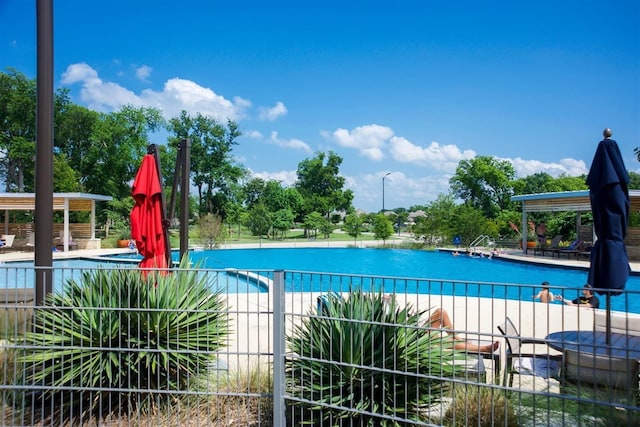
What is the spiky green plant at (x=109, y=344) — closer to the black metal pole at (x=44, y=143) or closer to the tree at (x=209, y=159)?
the black metal pole at (x=44, y=143)

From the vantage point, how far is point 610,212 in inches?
192

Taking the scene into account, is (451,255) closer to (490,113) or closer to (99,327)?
(99,327)

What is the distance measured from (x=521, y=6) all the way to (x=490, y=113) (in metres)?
11.8

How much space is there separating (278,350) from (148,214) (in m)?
3.11

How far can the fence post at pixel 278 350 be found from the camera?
3.25 m

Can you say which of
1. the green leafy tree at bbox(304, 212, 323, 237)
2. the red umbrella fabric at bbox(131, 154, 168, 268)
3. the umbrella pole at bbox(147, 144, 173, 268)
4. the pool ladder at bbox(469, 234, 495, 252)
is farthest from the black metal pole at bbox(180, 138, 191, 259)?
the green leafy tree at bbox(304, 212, 323, 237)

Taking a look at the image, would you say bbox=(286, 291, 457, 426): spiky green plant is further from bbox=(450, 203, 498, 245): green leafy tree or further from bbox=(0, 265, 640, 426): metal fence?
bbox=(450, 203, 498, 245): green leafy tree

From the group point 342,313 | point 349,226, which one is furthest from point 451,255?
point 342,313

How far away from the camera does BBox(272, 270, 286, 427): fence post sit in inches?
128

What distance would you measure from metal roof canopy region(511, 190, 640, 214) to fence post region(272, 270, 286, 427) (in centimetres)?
2128

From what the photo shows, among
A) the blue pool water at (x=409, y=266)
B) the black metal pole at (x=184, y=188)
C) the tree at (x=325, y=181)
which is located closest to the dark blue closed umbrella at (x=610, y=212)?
the black metal pole at (x=184, y=188)

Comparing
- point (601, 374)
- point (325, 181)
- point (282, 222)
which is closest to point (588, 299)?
point (601, 374)

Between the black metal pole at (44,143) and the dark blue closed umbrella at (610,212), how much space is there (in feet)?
16.9

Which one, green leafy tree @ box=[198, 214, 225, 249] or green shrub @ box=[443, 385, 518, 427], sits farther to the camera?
green leafy tree @ box=[198, 214, 225, 249]
